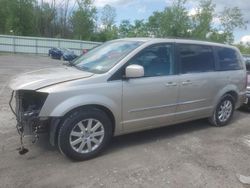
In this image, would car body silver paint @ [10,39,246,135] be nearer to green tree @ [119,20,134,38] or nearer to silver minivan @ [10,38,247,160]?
silver minivan @ [10,38,247,160]

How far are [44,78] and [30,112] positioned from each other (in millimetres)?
525

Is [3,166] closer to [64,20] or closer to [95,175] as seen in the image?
[95,175]

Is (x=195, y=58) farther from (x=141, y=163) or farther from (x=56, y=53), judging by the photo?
(x=56, y=53)

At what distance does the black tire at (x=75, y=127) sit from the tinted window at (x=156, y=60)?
101cm

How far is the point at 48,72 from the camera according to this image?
4824mm

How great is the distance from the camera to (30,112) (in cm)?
423

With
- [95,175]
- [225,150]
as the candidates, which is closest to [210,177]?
[225,150]

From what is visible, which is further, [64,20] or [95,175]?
[64,20]

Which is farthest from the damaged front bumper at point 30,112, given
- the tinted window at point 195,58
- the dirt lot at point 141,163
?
the tinted window at point 195,58

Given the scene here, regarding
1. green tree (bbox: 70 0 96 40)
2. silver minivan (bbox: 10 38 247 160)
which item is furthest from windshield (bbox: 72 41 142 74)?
green tree (bbox: 70 0 96 40)

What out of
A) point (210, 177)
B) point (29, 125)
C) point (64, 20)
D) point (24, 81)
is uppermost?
point (64, 20)

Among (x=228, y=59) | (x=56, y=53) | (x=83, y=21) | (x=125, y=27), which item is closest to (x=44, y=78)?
(x=228, y=59)

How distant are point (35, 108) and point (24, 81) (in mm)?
426

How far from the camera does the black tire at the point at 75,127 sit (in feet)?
13.9
